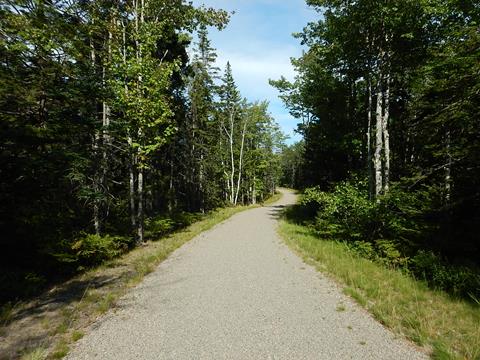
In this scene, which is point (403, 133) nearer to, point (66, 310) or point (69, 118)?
point (69, 118)

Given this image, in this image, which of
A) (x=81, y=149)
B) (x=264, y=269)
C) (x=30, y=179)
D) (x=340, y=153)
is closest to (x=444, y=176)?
(x=264, y=269)

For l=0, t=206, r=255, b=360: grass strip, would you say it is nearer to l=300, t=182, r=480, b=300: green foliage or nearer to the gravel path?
the gravel path

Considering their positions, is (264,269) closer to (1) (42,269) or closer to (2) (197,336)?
(2) (197,336)

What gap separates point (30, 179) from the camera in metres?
7.97

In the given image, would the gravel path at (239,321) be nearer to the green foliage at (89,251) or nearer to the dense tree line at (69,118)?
the green foliage at (89,251)

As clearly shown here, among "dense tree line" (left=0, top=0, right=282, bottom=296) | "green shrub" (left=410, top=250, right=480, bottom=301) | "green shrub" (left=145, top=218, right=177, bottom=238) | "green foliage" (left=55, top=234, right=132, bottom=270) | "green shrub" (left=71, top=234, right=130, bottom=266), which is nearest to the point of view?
"green shrub" (left=410, top=250, right=480, bottom=301)

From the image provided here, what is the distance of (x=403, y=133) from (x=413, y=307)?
458 inches

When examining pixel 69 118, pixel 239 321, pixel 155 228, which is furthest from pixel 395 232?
pixel 69 118

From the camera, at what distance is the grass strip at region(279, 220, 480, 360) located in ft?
14.6

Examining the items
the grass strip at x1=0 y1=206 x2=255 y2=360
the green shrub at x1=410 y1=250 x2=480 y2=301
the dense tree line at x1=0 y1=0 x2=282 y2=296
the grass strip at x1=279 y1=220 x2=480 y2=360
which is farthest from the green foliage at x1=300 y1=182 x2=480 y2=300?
the dense tree line at x1=0 y1=0 x2=282 y2=296

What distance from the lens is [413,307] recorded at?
587cm

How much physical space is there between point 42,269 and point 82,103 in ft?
15.5

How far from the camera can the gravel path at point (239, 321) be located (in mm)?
4465

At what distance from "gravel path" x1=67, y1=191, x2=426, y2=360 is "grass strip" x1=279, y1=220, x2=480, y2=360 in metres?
0.27
